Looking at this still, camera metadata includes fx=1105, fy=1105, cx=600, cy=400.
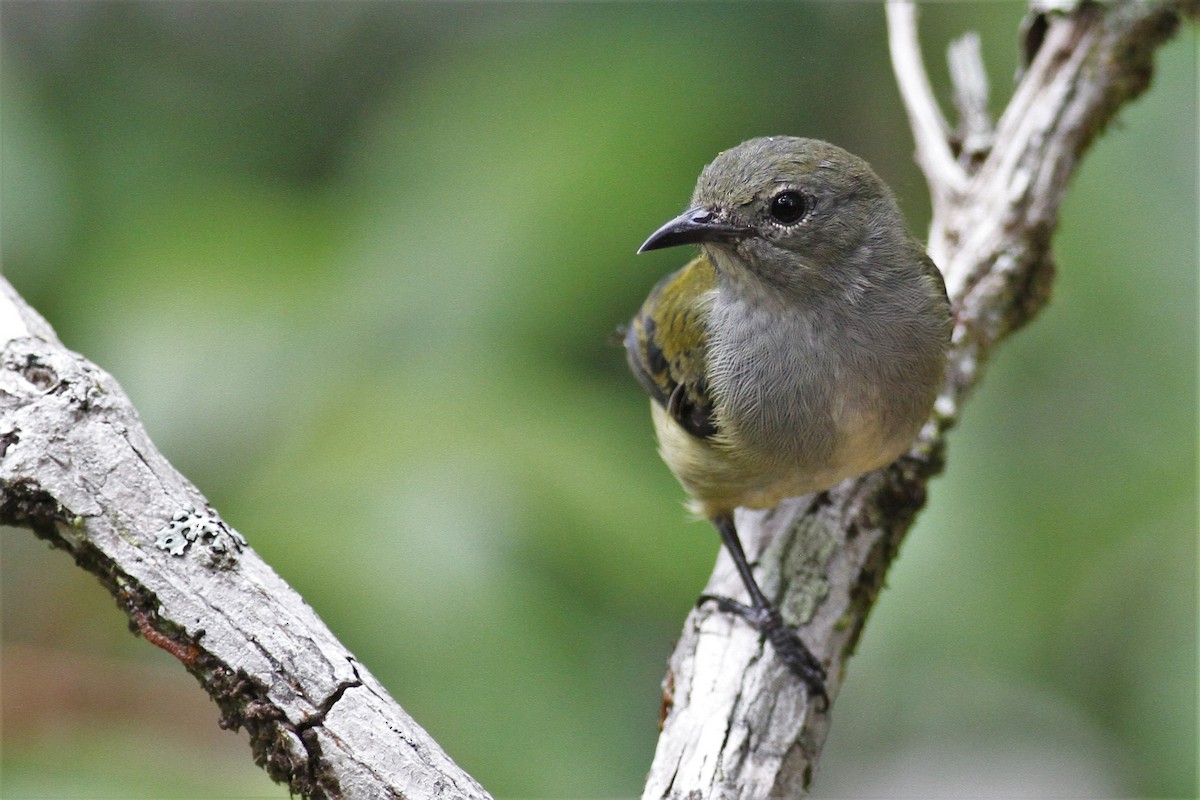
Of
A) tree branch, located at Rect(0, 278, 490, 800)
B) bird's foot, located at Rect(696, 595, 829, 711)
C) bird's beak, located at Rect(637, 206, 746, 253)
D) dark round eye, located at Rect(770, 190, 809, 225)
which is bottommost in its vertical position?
tree branch, located at Rect(0, 278, 490, 800)

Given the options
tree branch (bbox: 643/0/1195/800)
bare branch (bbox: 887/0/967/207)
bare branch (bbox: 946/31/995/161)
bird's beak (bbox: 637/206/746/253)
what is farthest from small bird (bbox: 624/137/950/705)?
bare branch (bbox: 946/31/995/161)

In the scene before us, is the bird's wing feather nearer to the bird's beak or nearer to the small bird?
the small bird

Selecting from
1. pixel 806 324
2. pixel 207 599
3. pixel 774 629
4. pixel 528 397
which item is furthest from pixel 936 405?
pixel 207 599

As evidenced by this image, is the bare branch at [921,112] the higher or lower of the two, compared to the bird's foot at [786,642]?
higher

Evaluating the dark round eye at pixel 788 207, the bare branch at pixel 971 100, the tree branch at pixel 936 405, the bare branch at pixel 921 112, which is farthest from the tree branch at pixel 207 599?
the bare branch at pixel 971 100

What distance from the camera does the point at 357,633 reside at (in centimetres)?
354

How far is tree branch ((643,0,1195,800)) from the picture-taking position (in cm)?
275

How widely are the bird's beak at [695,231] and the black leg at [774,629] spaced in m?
0.95

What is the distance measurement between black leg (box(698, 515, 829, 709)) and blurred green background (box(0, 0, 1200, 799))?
2.53ft

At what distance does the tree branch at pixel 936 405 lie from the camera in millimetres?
2748

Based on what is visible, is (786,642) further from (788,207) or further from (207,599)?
(207,599)

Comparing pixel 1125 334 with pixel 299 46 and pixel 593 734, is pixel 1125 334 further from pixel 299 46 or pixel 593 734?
pixel 299 46

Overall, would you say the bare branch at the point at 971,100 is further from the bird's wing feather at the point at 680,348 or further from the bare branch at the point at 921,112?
the bird's wing feather at the point at 680,348

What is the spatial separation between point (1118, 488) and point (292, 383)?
3278 millimetres
